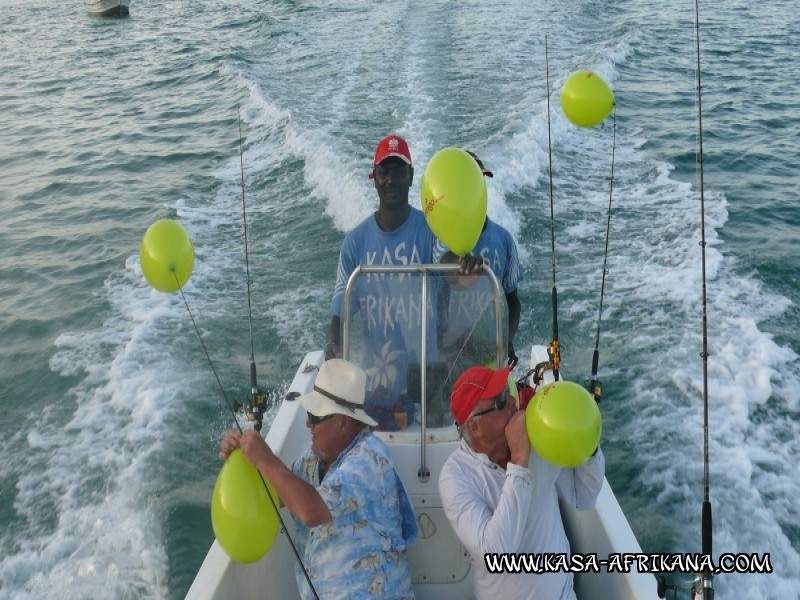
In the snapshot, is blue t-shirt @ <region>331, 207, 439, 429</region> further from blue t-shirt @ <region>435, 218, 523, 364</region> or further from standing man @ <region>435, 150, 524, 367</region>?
standing man @ <region>435, 150, 524, 367</region>

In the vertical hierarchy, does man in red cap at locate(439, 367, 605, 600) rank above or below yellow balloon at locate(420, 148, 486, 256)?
below

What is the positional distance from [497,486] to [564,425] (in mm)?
405

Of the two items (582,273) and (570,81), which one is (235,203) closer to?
(582,273)

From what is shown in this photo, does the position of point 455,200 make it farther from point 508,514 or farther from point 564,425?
point 508,514

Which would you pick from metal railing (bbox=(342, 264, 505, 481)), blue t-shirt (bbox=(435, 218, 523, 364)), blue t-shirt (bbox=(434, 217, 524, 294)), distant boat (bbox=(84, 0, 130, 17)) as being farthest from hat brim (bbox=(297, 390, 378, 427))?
distant boat (bbox=(84, 0, 130, 17))

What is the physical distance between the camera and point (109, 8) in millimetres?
21062

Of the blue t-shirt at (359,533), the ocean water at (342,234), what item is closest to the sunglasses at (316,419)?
the blue t-shirt at (359,533)

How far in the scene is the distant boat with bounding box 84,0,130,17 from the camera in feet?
69.0

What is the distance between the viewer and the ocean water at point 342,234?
4914 mm

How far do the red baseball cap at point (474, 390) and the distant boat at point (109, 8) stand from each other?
71.0ft

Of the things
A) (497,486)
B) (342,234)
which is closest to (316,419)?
(497,486)

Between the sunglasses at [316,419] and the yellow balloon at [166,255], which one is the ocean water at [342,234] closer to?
the yellow balloon at [166,255]

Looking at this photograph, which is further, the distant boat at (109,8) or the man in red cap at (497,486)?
the distant boat at (109,8)

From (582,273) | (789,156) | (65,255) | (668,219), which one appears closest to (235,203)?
(65,255)
